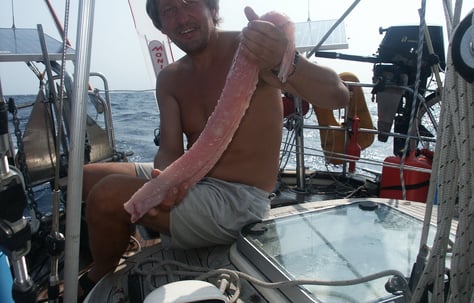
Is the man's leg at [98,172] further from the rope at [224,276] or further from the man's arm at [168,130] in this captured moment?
the rope at [224,276]

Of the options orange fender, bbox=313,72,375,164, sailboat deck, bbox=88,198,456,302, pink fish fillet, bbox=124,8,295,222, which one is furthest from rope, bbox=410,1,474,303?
orange fender, bbox=313,72,375,164

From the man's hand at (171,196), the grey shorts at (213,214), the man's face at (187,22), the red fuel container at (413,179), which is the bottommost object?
the red fuel container at (413,179)

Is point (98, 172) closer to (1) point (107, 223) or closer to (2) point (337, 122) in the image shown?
(1) point (107, 223)

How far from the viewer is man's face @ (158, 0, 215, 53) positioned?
5.88 ft

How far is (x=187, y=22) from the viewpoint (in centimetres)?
181

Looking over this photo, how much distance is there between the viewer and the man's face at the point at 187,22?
1792 millimetres

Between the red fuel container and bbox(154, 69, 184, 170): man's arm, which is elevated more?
bbox(154, 69, 184, 170): man's arm

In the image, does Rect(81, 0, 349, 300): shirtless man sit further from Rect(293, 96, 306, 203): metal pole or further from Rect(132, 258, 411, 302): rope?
Rect(293, 96, 306, 203): metal pole

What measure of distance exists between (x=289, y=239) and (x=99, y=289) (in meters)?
0.79

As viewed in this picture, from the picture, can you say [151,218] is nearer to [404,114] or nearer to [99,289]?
[99,289]

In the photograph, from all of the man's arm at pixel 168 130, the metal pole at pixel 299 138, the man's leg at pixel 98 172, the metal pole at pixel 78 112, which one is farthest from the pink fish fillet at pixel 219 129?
the metal pole at pixel 299 138

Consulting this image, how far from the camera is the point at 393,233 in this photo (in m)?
1.61

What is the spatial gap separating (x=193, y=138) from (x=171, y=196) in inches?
25.1

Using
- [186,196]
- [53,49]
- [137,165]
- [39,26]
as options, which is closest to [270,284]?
[186,196]
